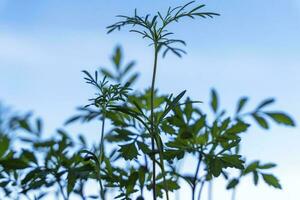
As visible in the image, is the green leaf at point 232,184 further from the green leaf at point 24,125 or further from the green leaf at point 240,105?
the green leaf at point 24,125

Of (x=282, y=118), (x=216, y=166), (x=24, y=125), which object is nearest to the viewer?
(x=216, y=166)

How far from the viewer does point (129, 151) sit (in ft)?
3.85

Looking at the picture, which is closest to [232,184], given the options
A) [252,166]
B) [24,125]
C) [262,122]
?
[252,166]

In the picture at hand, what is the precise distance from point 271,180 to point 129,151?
1.75 ft

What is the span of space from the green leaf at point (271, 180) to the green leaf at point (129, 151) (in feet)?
1.65

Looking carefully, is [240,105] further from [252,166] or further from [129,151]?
[129,151]

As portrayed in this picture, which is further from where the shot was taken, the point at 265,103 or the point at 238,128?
the point at 265,103

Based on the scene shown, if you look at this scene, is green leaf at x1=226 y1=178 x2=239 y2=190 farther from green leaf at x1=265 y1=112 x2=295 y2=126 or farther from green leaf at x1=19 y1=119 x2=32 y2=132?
green leaf at x1=19 y1=119 x2=32 y2=132

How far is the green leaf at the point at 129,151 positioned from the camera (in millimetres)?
1157

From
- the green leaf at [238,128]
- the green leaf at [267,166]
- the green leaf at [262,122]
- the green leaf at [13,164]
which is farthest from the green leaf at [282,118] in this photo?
the green leaf at [13,164]

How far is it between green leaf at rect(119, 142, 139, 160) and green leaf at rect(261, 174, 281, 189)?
0.50m

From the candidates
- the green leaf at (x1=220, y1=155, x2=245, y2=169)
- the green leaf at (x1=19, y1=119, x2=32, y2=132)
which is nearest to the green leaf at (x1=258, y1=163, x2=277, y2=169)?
the green leaf at (x1=220, y1=155, x2=245, y2=169)

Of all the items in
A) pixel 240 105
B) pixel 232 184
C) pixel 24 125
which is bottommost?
pixel 232 184

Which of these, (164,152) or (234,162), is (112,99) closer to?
(164,152)
